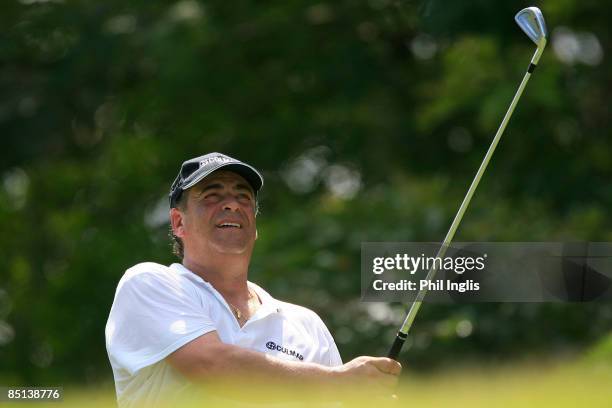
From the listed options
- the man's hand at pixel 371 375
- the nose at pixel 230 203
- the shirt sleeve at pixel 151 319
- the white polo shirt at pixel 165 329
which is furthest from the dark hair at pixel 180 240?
the man's hand at pixel 371 375

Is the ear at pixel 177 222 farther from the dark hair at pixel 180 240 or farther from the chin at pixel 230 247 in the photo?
the chin at pixel 230 247

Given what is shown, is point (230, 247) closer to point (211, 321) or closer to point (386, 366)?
point (211, 321)

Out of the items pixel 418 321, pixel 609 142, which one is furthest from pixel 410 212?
pixel 609 142

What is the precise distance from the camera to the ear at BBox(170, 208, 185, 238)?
4.54 metres

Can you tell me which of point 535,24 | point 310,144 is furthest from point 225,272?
point 310,144

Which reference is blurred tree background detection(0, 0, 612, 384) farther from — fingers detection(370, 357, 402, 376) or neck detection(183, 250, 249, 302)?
fingers detection(370, 357, 402, 376)

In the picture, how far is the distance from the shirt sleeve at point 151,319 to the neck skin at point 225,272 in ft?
0.90

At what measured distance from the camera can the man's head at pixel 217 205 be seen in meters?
4.38

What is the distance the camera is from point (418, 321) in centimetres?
1053

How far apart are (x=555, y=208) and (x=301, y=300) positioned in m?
2.30

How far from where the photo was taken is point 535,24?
187 inches

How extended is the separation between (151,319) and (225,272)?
53 cm

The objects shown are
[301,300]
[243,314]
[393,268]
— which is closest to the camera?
[243,314]

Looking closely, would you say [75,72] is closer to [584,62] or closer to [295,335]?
[584,62]
